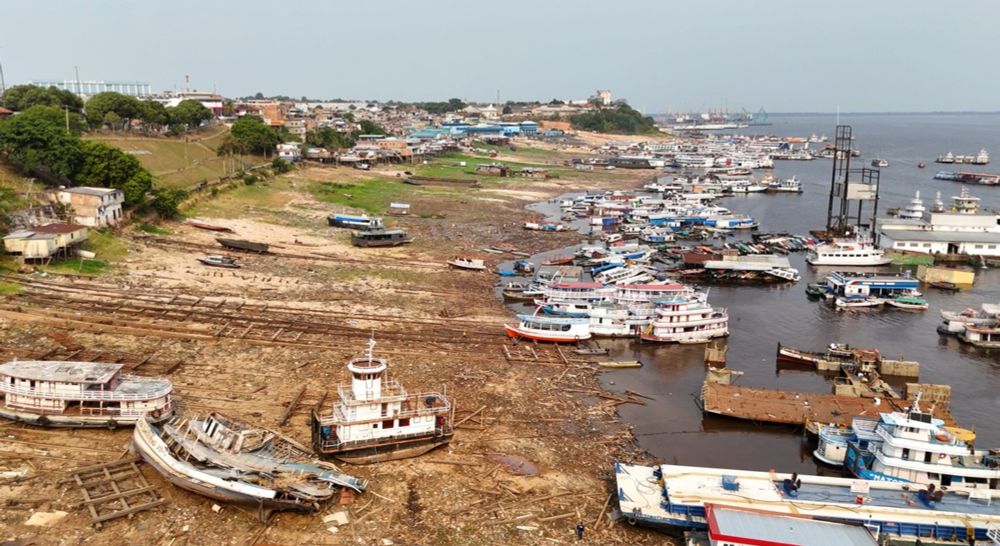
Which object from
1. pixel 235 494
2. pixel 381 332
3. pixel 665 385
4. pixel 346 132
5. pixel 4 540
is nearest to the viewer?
pixel 4 540

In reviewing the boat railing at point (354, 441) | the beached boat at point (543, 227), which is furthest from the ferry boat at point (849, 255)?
the boat railing at point (354, 441)

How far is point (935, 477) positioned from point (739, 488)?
730cm

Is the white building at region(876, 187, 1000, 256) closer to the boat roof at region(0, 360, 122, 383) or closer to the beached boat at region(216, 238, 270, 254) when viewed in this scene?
the beached boat at region(216, 238, 270, 254)

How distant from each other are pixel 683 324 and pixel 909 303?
2187 cm

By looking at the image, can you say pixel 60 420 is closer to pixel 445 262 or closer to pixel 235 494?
pixel 235 494

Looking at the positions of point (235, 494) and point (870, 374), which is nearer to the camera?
point (235, 494)

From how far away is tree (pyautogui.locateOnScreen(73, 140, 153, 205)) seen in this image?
193 feet

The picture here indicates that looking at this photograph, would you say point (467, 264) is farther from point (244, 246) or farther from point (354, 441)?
point (354, 441)

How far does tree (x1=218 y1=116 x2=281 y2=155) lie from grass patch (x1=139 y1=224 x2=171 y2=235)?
41.2 meters

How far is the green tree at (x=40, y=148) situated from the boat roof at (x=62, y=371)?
124ft

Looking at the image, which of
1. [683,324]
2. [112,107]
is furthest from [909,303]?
[112,107]

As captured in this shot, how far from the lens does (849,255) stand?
67.4 metres

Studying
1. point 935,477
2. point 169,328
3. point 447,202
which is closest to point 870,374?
point 935,477

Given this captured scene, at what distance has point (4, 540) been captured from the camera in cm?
2042
